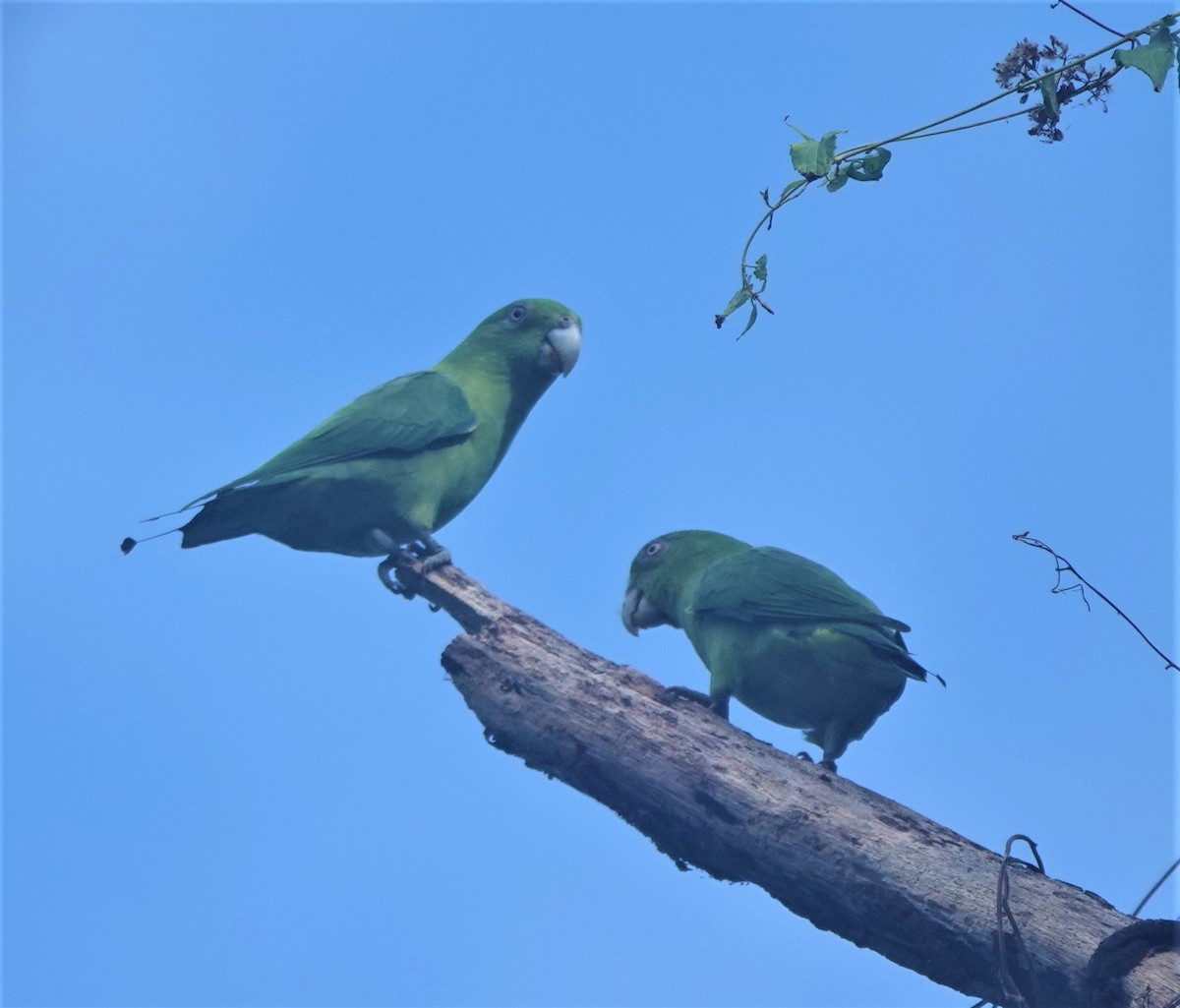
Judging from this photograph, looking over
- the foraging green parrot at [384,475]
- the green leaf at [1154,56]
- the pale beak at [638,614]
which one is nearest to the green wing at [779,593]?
the pale beak at [638,614]

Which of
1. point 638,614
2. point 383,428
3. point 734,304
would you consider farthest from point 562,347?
point 734,304

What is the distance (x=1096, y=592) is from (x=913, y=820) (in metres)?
1.22

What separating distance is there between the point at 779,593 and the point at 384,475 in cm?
252

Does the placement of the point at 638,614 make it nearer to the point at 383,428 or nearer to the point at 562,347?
the point at 562,347

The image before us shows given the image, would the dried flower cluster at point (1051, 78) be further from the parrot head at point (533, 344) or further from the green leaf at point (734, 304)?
the parrot head at point (533, 344)

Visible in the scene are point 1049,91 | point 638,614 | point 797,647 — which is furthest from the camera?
point 638,614

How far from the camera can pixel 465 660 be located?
585 cm

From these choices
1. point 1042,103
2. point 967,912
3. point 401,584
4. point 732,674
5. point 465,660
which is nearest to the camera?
point 1042,103

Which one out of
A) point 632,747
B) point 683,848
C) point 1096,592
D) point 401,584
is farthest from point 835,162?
point 401,584

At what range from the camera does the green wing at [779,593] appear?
249 inches

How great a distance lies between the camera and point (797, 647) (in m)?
6.36

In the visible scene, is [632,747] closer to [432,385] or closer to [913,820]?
[913,820]

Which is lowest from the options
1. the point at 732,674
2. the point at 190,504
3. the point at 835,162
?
the point at 190,504

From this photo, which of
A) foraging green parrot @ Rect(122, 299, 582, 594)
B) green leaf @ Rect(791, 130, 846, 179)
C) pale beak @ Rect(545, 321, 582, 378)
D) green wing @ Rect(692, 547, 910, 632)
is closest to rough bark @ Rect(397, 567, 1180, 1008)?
green wing @ Rect(692, 547, 910, 632)
